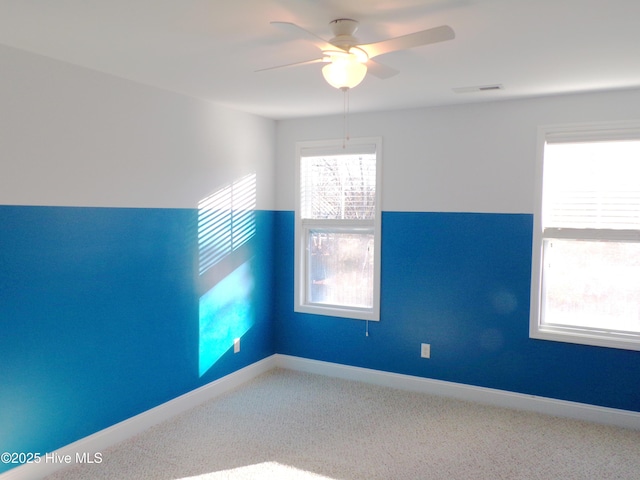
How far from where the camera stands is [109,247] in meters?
3.06

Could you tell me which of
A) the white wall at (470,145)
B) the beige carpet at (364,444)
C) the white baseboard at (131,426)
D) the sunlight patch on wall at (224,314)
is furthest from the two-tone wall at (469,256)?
the white baseboard at (131,426)

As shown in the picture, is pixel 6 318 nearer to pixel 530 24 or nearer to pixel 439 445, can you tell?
pixel 439 445

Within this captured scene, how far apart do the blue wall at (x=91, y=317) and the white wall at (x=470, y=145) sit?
5.56 ft

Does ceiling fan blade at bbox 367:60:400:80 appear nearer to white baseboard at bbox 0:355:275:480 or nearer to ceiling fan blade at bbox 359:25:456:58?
ceiling fan blade at bbox 359:25:456:58

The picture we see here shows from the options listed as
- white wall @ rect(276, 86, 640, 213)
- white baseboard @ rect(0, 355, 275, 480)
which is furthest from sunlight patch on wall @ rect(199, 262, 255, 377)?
white wall @ rect(276, 86, 640, 213)

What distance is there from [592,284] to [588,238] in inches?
13.5

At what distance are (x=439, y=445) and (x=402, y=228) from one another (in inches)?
68.0

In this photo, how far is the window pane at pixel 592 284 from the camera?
346 centimetres

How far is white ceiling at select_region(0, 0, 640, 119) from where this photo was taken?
6.54 feet

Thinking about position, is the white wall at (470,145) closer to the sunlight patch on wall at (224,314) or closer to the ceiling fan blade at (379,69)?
the ceiling fan blade at (379,69)

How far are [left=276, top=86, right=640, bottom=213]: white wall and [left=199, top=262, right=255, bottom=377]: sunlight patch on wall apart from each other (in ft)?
4.66

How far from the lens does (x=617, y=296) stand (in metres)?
3.50

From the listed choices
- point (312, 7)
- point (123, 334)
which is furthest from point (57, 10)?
point (123, 334)

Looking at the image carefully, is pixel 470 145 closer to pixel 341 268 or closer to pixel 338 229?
pixel 338 229
